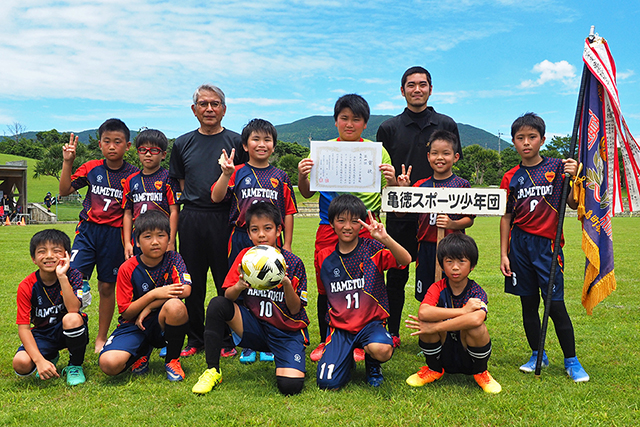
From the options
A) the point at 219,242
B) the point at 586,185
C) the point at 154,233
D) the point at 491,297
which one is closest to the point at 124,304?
the point at 154,233

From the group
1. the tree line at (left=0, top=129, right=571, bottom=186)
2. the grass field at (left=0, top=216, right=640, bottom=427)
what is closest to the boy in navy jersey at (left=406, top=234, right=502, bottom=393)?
the grass field at (left=0, top=216, right=640, bottom=427)

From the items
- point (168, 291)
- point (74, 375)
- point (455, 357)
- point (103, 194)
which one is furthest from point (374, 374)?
point (103, 194)

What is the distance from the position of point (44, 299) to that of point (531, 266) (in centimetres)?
429

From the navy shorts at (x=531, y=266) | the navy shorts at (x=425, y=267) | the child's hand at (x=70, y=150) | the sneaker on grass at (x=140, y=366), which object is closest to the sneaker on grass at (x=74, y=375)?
the sneaker on grass at (x=140, y=366)

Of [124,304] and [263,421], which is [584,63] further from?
[124,304]

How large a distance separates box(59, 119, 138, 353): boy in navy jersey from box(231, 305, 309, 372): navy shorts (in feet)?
5.52

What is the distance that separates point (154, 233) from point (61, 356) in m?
1.86

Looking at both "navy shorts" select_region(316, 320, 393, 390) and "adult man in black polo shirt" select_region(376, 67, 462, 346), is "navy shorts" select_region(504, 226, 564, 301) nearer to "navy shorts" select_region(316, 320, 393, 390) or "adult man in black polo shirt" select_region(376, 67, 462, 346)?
"adult man in black polo shirt" select_region(376, 67, 462, 346)

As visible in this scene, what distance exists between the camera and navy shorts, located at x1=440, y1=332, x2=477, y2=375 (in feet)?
12.0

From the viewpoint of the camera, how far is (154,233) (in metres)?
3.86

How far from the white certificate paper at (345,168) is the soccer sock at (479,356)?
1.58 meters

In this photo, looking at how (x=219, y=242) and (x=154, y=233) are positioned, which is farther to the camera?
(x=219, y=242)

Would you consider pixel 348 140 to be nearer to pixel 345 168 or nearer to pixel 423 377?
pixel 345 168

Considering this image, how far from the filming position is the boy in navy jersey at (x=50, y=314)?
368 cm
